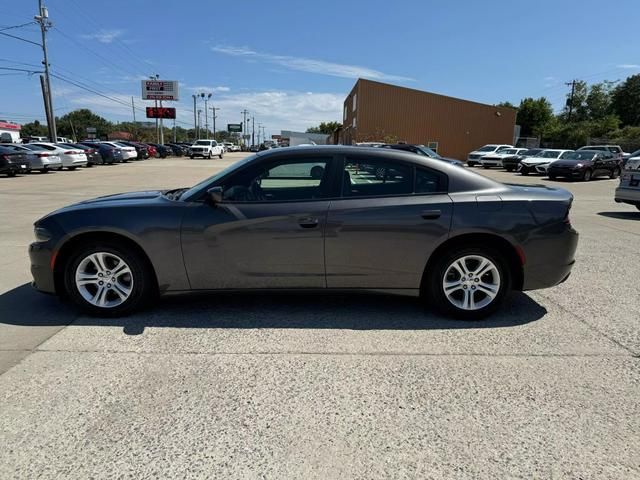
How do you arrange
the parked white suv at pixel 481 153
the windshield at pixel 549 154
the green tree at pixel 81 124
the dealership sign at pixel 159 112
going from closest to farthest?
the windshield at pixel 549 154 → the parked white suv at pixel 481 153 → the dealership sign at pixel 159 112 → the green tree at pixel 81 124

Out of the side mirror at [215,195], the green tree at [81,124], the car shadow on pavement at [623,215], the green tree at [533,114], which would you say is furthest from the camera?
the green tree at [81,124]

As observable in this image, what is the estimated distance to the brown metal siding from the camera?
43344 millimetres

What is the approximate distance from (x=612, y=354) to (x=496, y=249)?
3.96 ft

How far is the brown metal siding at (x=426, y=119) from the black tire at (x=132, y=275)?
40.3 metres

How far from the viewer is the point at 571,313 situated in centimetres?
439

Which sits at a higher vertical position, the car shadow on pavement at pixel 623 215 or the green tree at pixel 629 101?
the green tree at pixel 629 101

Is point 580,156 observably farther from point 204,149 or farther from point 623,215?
point 204,149

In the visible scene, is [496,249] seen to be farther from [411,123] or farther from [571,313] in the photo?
[411,123]

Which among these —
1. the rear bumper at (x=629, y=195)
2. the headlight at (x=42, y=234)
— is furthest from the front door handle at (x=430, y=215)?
the rear bumper at (x=629, y=195)

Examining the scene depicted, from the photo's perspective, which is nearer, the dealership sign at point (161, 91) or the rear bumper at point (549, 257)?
the rear bumper at point (549, 257)

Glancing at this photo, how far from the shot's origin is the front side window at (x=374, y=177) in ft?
13.5

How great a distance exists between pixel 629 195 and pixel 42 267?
1179 cm

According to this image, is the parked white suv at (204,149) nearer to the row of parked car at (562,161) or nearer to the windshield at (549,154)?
the row of parked car at (562,161)

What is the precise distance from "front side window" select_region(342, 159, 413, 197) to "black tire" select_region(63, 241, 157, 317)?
1944 mm
